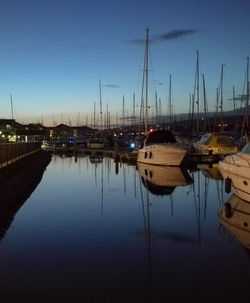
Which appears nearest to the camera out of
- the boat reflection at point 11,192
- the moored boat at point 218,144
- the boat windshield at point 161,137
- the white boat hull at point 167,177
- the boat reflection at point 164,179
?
the boat reflection at point 11,192

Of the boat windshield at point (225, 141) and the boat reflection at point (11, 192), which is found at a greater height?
the boat windshield at point (225, 141)

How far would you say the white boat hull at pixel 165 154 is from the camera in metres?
35.2

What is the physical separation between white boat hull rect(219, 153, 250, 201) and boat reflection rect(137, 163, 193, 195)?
3.86 metres

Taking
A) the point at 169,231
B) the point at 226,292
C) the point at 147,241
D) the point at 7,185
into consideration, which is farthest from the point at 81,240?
the point at 7,185

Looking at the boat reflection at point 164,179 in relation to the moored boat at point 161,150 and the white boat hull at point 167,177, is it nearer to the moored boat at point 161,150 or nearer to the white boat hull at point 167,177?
the white boat hull at point 167,177

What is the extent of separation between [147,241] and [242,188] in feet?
22.2

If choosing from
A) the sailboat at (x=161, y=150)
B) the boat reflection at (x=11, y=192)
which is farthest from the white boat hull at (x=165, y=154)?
the boat reflection at (x=11, y=192)

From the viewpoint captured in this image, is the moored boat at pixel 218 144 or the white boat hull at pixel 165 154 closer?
the white boat hull at pixel 165 154

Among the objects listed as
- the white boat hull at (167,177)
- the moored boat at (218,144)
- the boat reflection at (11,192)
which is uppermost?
the moored boat at (218,144)

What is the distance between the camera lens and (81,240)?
40.3 ft

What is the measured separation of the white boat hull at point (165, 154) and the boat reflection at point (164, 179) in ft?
2.33

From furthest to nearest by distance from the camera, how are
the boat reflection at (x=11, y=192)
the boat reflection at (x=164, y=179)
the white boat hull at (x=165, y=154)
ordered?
the white boat hull at (x=165, y=154), the boat reflection at (x=164, y=179), the boat reflection at (x=11, y=192)

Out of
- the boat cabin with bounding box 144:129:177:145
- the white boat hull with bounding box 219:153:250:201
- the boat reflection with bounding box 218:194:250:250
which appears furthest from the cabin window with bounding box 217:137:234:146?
the boat reflection with bounding box 218:194:250:250

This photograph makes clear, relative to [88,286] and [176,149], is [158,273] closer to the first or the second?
[88,286]
